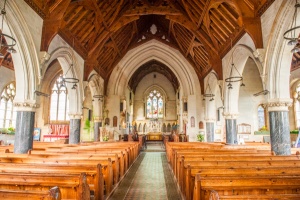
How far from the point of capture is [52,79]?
55.8 feet

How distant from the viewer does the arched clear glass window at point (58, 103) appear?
1717 cm

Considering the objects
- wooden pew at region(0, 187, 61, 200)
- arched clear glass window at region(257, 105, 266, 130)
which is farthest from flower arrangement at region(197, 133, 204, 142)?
wooden pew at region(0, 187, 61, 200)

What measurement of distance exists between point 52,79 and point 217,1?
1347cm

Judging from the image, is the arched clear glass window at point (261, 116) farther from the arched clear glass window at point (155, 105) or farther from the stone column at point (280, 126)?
the arched clear glass window at point (155, 105)

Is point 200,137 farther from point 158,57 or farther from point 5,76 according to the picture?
point 5,76

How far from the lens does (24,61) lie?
666cm

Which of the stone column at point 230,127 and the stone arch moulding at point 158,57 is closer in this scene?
the stone column at point 230,127

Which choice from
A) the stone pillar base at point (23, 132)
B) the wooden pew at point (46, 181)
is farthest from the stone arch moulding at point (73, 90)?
the wooden pew at point (46, 181)

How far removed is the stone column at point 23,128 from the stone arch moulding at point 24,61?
17 cm

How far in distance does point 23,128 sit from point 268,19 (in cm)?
823

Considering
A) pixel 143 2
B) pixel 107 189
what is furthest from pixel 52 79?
pixel 107 189

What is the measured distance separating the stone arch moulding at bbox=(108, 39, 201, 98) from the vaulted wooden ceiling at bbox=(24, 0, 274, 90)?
1.44 feet

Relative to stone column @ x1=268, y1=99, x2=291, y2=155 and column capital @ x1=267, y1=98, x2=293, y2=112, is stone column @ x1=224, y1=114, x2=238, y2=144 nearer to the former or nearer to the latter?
stone column @ x1=268, y1=99, x2=291, y2=155

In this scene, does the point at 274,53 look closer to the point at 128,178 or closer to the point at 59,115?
the point at 128,178
